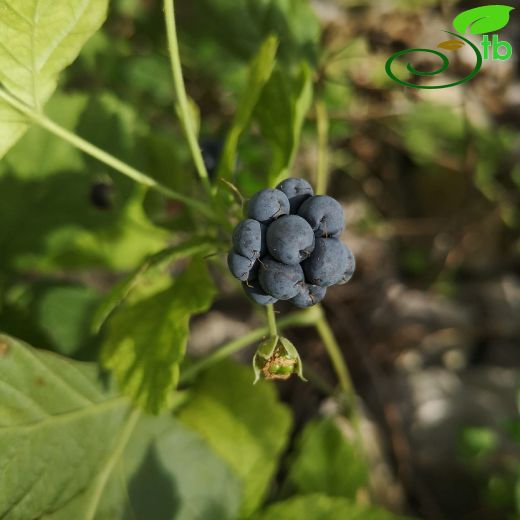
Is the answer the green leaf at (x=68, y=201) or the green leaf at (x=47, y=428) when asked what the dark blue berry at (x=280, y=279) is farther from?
the green leaf at (x=68, y=201)

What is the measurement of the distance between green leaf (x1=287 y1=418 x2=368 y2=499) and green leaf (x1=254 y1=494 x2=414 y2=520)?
266mm

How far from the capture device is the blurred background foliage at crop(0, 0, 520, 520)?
1757 millimetres

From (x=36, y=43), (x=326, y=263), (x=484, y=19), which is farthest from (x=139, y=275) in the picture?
(x=484, y=19)

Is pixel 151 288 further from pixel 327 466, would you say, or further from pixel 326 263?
pixel 326 263

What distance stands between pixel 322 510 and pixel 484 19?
67.8 inches

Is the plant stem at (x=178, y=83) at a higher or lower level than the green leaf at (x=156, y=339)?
higher

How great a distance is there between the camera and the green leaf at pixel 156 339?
128 cm

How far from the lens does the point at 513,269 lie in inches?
112

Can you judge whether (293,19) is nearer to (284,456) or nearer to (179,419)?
(179,419)

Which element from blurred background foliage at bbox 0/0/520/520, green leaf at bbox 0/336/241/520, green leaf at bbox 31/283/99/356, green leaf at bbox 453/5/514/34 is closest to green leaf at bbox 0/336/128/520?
green leaf at bbox 0/336/241/520

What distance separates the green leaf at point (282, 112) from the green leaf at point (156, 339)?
303 millimetres

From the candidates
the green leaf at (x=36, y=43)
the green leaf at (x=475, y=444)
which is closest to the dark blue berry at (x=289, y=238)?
the green leaf at (x=36, y=43)

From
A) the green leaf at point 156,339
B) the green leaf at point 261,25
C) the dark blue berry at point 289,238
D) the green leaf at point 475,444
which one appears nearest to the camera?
the dark blue berry at point 289,238

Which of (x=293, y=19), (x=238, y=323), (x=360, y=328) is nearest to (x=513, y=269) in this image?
(x=360, y=328)
